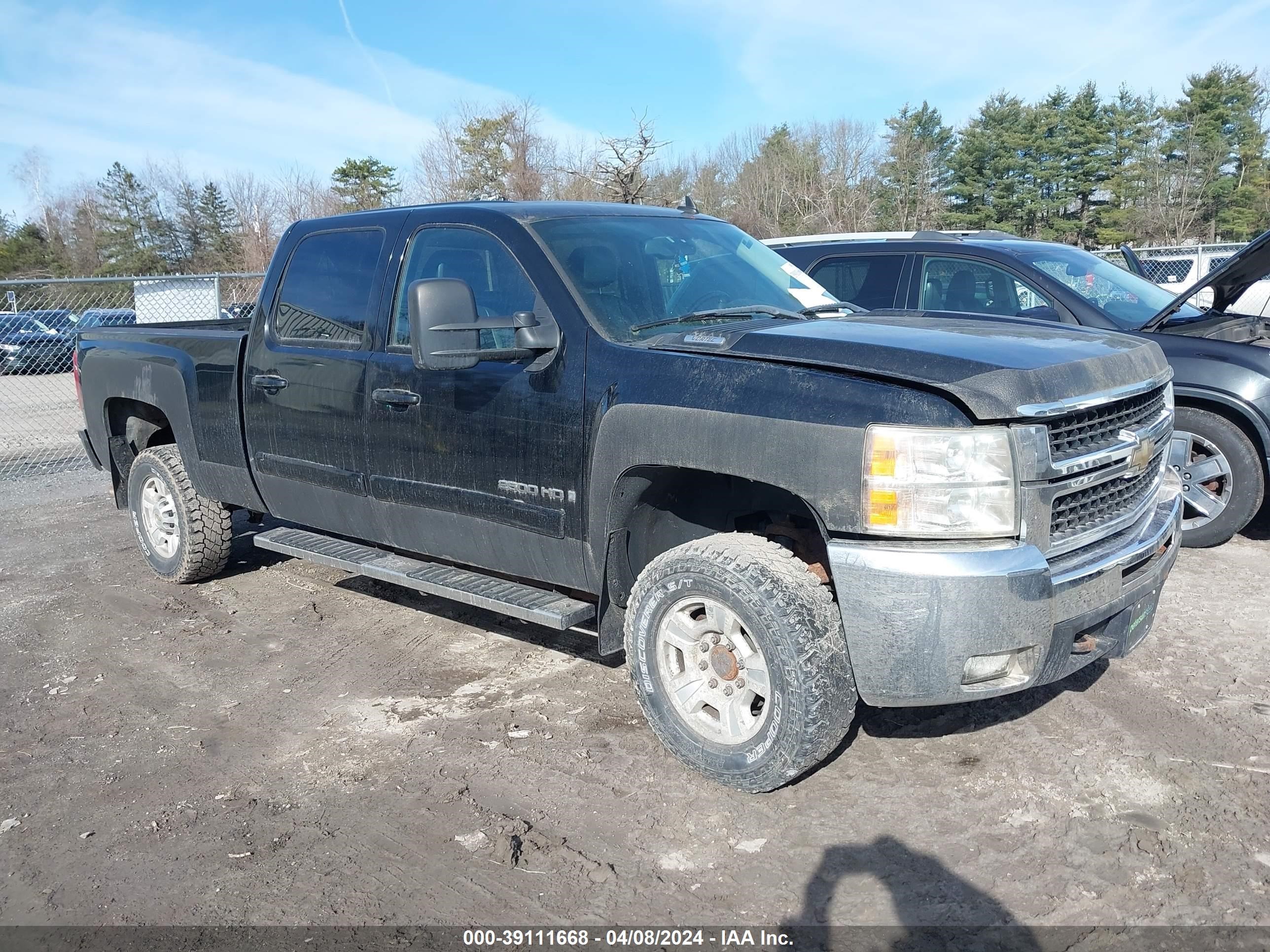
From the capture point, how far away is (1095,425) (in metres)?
3.30

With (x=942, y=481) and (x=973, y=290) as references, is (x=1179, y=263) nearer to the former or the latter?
(x=973, y=290)

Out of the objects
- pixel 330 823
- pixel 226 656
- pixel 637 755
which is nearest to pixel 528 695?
pixel 637 755

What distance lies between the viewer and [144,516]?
631 cm

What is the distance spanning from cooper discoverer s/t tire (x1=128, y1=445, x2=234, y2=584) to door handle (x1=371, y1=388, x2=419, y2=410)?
79.2 inches

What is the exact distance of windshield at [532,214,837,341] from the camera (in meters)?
3.97

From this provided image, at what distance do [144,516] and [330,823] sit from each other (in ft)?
11.9

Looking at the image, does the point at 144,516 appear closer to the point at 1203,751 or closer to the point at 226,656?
the point at 226,656

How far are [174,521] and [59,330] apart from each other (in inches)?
531

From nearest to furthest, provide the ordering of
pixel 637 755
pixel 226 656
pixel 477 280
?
pixel 637 755, pixel 477 280, pixel 226 656

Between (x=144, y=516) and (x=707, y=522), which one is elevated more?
(x=707, y=522)

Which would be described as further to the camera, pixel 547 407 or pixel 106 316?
pixel 106 316

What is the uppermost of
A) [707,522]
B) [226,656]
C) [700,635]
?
[707,522]

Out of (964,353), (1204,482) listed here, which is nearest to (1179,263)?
(1204,482)

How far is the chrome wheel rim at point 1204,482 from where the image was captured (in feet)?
19.5
